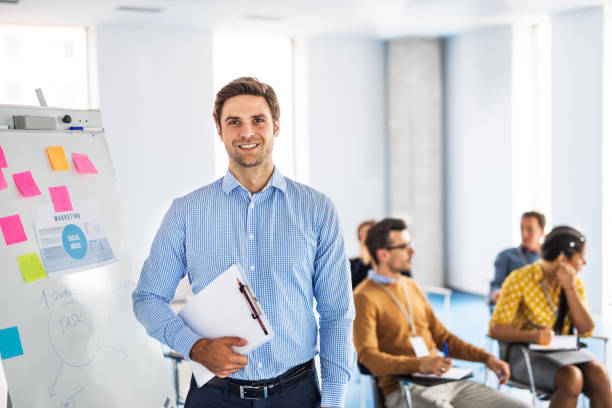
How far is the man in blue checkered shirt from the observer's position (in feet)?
6.35

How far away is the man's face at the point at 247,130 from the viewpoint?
193cm

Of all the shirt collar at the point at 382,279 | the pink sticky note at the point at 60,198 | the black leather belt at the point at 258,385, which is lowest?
the black leather belt at the point at 258,385

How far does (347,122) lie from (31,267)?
6734 mm

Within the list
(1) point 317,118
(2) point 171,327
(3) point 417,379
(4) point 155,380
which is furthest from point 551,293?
(1) point 317,118

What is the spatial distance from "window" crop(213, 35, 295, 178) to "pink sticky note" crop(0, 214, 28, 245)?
5858 mm

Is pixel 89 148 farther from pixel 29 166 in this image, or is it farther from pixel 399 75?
pixel 399 75

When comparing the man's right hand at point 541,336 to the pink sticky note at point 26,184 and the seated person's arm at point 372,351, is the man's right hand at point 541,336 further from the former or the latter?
the pink sticky note at point 26,184

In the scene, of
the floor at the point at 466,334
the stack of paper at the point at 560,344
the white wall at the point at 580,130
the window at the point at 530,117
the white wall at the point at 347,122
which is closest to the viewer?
the stack of paper at the point at 560,344

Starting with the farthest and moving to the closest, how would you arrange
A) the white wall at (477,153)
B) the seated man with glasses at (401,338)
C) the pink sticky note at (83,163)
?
the white wall at (477,153) → the seated man with glasses at (401,338) → the pink sticky note at (83,163)

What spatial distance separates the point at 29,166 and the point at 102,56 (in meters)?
5.37

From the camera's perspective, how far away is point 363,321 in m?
3.16

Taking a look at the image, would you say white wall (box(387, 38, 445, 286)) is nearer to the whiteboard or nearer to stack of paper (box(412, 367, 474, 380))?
stack of paper (box(412, 367, 474, 380))

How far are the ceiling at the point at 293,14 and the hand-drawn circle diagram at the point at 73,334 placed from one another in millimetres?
4646

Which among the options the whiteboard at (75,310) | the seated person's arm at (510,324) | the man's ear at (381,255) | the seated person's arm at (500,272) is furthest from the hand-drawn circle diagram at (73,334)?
the seated person's arm at (500,272)
